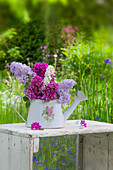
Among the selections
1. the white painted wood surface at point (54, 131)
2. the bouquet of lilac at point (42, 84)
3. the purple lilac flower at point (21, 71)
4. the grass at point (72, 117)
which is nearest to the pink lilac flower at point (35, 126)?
the white painted wood surface at point (54, 131)

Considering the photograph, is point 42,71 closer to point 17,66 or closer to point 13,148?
point 17,66

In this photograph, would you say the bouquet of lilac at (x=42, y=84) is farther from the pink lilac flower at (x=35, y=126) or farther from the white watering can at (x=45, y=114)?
the pink lilac flower at (x=35, y=126)

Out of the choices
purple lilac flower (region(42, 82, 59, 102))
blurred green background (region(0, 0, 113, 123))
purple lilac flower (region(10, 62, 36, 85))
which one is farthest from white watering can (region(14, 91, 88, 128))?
blurred green background (region(0, 0, 113, 123))

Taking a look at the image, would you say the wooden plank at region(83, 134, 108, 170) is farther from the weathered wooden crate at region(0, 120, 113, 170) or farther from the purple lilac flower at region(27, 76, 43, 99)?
the purple lilac flower at region(27, 76, 43, 99)

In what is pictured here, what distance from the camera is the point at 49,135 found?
6.28ft

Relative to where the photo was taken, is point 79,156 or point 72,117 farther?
point 72,117

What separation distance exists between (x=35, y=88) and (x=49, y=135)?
30 cm

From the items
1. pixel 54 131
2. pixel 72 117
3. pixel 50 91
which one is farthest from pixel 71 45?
pixel 54 131

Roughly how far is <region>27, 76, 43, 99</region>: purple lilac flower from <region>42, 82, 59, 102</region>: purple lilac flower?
0.10ft

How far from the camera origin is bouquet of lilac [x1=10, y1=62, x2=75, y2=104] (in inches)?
80.5

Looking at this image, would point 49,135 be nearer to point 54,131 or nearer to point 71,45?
point 54,131

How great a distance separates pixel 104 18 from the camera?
205cm

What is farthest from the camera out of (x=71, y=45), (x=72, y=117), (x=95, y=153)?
(x=71, y=45)

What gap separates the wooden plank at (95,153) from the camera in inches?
98.3
